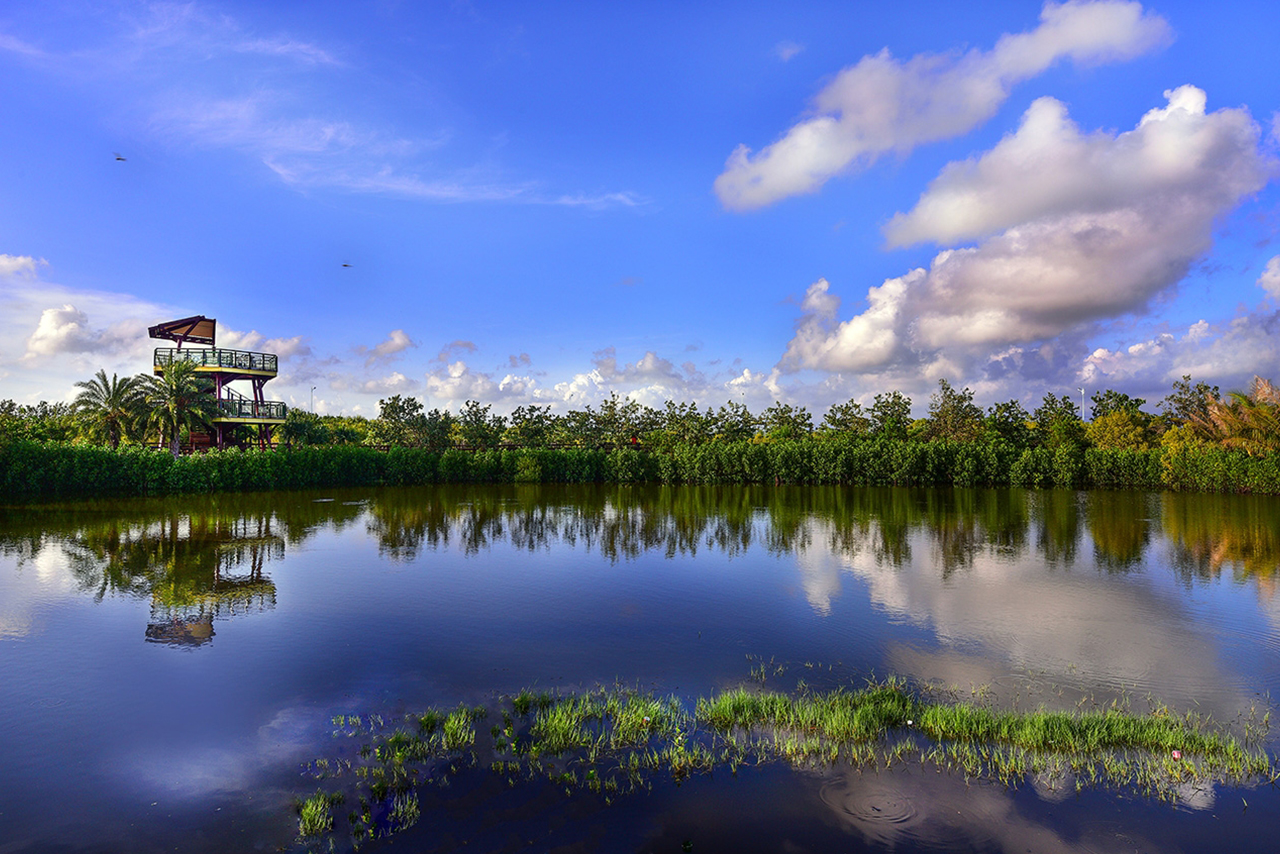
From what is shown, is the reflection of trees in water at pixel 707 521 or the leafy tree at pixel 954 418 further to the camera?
the leafy tree at pixel 954 418

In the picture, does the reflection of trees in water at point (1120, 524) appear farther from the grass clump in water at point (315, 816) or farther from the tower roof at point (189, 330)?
the tower roof at point (189, 330)

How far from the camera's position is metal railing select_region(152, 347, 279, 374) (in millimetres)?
55406

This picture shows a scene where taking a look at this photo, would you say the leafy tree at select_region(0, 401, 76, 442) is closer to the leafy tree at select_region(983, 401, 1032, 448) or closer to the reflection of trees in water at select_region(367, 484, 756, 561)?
the reflection of trees in water at select_region(367, 484, 756, 561)

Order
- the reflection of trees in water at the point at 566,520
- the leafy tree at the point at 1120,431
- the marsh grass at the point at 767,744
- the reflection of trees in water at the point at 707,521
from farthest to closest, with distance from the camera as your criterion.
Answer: the leafy tree at the point at 1120,431 < the reflection of trees in water at the point at 566,520 < the reflection of trees in water at the point at 707,521 < the marsh grass at the point at 767,744

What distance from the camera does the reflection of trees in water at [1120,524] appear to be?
2450cm

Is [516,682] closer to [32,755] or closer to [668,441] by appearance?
[32,755]

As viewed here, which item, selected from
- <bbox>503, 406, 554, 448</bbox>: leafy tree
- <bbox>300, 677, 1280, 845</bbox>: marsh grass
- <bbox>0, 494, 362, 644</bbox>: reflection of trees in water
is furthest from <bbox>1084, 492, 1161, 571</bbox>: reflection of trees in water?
<bbox>503, 406, 554, 448</bbox>: leafy tree

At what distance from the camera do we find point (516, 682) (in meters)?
12.2

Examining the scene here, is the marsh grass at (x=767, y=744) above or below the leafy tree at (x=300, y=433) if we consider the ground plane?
below

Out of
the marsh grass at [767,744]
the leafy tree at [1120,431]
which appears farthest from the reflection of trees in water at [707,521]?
the leafy tree at [1120,431]

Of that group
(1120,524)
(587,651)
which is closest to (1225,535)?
(1120,524)

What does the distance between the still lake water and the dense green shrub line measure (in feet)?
37.1

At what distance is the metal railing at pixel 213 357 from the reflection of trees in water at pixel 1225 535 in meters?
64.2

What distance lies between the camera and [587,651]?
46.3 ft
